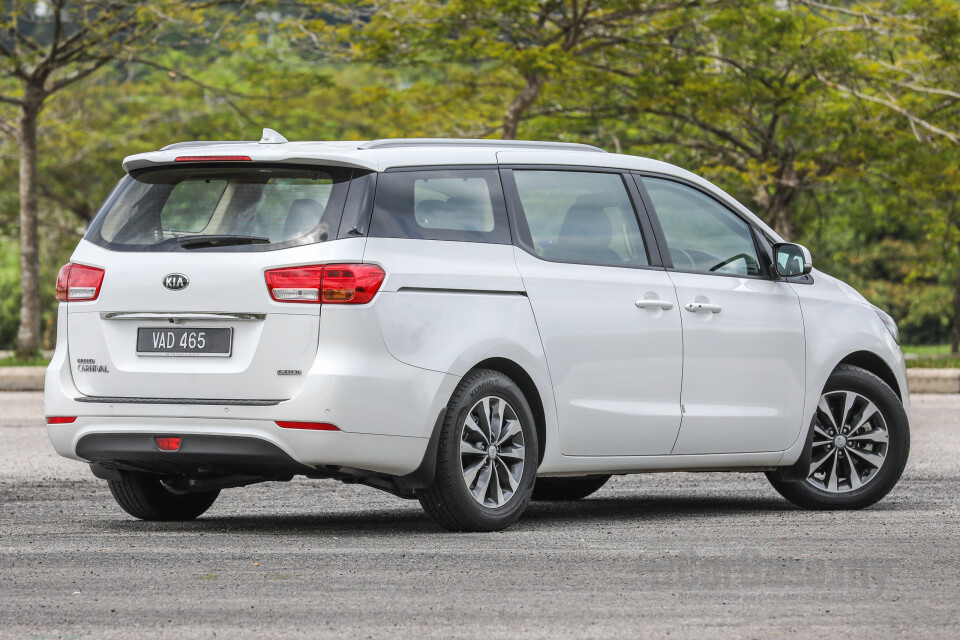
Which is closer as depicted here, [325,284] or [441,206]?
[325,284]

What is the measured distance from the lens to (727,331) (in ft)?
26.4

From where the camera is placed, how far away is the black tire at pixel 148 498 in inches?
306

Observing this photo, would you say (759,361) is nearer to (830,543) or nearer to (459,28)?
(830,543)

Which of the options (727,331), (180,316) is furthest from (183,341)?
(727,331)

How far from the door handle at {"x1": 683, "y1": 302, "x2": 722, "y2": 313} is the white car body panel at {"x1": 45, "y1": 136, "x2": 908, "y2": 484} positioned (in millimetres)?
31

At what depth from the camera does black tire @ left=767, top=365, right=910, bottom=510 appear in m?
8.48

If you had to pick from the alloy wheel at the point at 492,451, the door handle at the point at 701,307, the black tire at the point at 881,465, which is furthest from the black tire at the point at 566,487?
the alloy wheel at the point at 492,451

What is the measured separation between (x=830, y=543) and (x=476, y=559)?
1.65 m

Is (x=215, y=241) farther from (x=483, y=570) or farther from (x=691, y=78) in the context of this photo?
(x=691, y=78)

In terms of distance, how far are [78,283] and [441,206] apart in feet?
5.46

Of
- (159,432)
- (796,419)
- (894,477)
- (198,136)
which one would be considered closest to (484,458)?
(159,432)

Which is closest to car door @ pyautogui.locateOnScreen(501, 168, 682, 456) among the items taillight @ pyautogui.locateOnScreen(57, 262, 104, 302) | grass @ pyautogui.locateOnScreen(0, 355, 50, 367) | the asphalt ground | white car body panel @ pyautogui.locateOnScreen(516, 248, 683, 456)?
white car body panel @ pyautogui.locateOnScreen(516, 248, 683, 456)

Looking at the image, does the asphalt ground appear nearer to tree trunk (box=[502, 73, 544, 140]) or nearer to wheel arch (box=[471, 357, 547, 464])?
wheel arch (box=[471, 357, 547, 464])

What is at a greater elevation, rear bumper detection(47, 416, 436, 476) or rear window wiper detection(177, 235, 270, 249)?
rear window wiper detection(177, 235, 270, 249)
